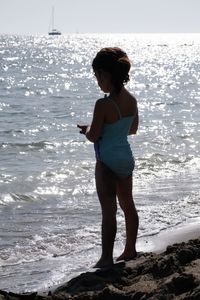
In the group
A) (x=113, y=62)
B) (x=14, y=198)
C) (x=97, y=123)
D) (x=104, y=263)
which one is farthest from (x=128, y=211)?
(x=14, y=198)

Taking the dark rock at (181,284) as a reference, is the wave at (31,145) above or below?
below

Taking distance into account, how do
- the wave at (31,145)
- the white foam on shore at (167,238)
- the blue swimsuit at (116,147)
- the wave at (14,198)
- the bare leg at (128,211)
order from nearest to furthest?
the blue swimsuit at (116,147)
the bare leg at (128,211)
the white foam on shore at (167,238)
the wave at (14,198)
the wave at (31,145)

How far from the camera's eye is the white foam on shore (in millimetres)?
6319

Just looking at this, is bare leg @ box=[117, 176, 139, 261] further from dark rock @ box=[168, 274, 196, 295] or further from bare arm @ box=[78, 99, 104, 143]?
dark rock @ box=[168, 274, 196, 295]

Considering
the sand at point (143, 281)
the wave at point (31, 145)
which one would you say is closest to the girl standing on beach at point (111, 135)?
the sand at point (143, 281)

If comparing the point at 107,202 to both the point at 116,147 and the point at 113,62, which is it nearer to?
the point at 116,147

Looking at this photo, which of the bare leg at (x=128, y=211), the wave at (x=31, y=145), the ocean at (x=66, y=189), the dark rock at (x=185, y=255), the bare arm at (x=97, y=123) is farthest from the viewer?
the wave at (x=31, y=145)

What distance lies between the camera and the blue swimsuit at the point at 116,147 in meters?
5.19

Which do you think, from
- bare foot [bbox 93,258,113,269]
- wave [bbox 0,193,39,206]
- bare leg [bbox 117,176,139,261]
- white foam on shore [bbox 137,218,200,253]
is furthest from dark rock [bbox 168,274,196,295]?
wave [bbox 0,193,39,206]

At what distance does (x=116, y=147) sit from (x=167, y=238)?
1747 millimetres

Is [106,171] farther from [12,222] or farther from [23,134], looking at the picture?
[23,134]

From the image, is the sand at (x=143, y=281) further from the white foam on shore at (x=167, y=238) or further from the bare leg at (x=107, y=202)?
the white foam on shore at (x=167, y=238)

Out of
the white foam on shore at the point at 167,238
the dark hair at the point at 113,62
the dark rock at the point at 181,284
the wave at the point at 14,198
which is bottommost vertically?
the wave at the point at 14,198

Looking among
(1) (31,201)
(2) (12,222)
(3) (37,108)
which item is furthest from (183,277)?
(3) (37,108)
